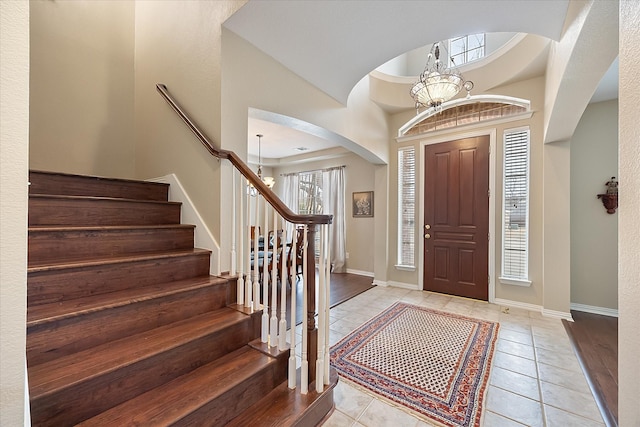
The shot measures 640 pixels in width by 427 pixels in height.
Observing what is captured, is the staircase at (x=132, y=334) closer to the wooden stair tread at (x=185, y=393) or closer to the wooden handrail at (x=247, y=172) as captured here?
the wooden stair tread at (x=185, y=393)

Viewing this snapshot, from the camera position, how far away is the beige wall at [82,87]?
2541 millimetres

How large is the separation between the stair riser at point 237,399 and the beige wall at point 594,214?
13.5 feet

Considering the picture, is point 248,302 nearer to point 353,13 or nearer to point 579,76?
point 353,13

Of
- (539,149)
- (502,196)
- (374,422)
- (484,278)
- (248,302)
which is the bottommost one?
(374,422)

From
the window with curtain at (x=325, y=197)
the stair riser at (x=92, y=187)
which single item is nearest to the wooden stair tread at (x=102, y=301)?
the stair riser at (x=92, y=187)

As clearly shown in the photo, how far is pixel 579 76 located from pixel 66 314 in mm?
3462

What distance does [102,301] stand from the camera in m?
1.35

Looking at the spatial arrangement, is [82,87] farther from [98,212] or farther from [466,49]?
[466,49]

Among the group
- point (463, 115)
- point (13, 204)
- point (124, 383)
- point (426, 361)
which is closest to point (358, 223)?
point (463, 115)

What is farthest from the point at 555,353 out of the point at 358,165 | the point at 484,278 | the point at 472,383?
the point at 358,165

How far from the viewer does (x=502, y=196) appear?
142 inches

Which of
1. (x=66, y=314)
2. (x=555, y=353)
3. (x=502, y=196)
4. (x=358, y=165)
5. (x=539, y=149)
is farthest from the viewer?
(x=358, y=165)

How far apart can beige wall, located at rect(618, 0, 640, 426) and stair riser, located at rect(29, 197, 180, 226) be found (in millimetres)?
2628

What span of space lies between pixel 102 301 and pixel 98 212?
2.67 feet
